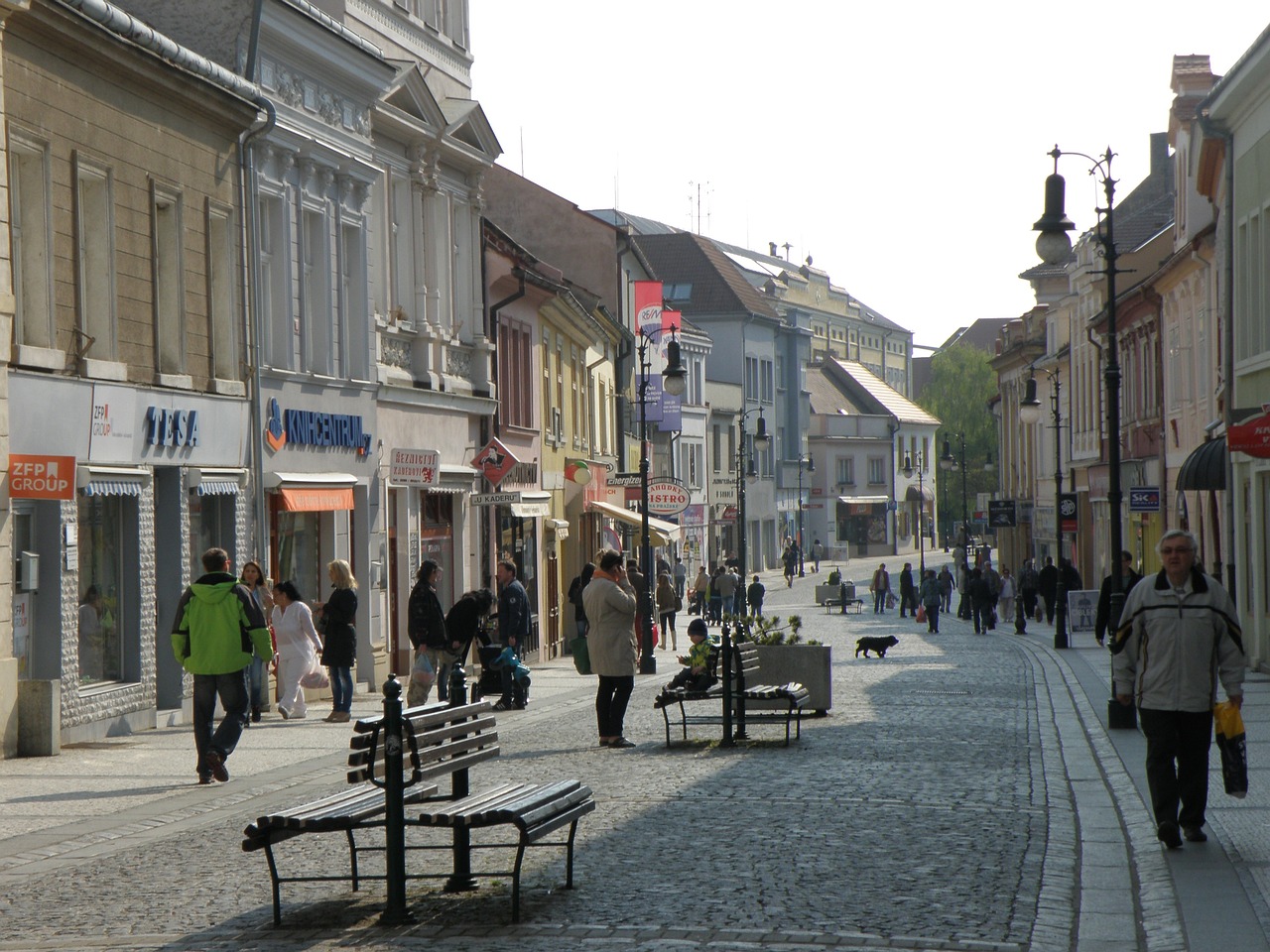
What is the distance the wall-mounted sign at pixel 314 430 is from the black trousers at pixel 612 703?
769 cm

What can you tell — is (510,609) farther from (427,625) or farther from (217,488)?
(217,488)

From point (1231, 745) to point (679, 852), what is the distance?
2986 millimetres

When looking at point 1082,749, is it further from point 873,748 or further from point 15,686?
point 15,686

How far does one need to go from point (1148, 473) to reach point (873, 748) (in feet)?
103

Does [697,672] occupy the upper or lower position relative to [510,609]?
lower

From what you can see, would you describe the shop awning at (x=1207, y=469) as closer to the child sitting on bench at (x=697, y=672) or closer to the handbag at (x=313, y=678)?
the child sitting on bench at (x=697, y=672)

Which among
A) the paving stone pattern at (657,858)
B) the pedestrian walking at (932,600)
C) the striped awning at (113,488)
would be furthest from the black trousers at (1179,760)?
the pedestrian walking at (932,600)

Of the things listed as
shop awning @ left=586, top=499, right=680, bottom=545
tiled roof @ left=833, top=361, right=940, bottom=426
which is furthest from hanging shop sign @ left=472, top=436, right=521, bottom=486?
tiled roof @ left=833, top=361, right=940, bottom=426

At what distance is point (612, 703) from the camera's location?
17.2 m

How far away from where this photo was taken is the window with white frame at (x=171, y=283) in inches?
826

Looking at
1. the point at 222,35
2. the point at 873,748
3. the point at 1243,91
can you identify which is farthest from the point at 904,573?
the point at 873,748

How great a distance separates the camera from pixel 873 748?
16453 millimetres

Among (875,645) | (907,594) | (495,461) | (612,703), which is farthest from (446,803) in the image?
(907,594)

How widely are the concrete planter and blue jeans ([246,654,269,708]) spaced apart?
5.26 m
